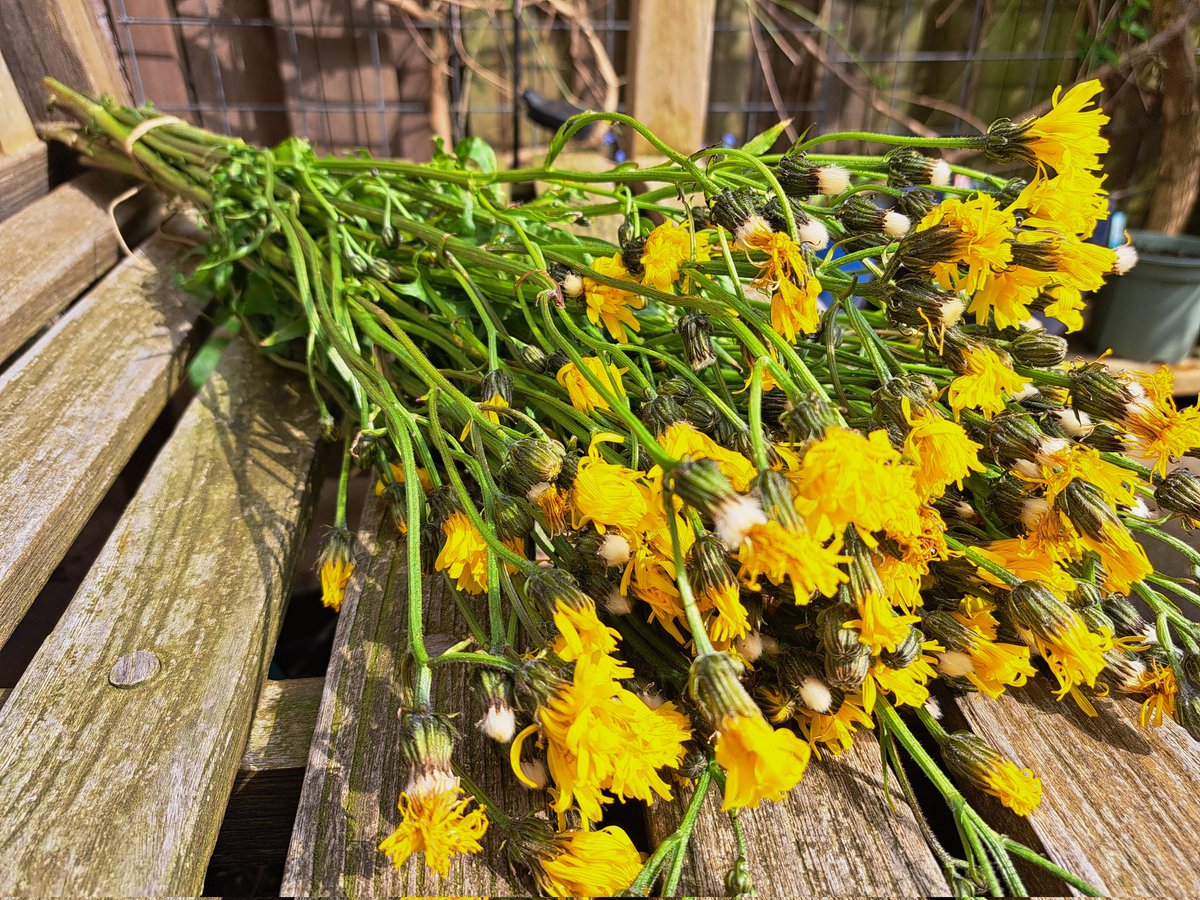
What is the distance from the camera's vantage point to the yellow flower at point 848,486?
1.67 ft

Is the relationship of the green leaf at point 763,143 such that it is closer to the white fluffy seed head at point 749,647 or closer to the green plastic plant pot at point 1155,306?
the white fluffy seed head at point 749,647

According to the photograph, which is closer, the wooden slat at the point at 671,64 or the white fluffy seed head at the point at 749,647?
the white fluffy seed head at the point at 749,647

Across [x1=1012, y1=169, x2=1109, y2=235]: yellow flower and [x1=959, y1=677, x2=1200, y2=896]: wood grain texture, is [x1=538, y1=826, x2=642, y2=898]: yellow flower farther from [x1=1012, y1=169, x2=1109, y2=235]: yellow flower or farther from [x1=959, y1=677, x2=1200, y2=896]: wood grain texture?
[x1=1012, y1=169, x2=1109, y2=235]: yellow flower

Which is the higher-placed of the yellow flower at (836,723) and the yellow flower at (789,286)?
the yellow flower at (789,286)

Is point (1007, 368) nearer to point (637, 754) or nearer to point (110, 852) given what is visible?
point (637, 754)

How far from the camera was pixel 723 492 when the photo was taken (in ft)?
1.72

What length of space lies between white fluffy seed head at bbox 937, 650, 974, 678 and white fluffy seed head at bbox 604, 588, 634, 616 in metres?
0.28

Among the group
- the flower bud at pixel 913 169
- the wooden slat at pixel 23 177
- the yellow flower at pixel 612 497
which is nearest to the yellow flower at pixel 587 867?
the yellow flower at pixel 612 497

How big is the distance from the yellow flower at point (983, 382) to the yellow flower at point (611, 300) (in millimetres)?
305

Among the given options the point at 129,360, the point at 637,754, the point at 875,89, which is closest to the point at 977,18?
the point at 875,89

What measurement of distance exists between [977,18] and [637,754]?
13.2ft

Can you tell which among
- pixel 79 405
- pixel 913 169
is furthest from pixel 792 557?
pixel 79 405

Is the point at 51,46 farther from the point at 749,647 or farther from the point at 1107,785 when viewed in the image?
the point at 1107,785

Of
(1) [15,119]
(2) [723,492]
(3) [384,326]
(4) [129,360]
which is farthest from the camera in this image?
(1) [15,119]
